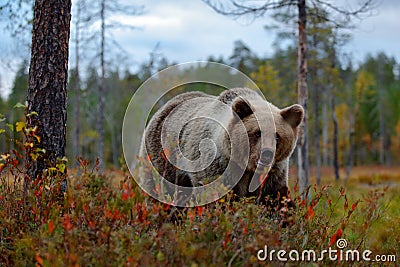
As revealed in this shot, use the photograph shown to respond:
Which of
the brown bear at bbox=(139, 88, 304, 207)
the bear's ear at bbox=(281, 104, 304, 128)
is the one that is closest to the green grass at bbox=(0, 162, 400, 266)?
the brown bear at bbox=(139, 88, 304, 207)

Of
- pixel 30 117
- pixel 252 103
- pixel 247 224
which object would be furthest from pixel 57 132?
pixel 247 224

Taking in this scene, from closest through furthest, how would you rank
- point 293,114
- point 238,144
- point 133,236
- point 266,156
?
point 133,236
point 266,156
point 238,144
point 293,114

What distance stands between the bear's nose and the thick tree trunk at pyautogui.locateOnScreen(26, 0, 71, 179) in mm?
2394

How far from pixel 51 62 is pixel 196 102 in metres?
2.20

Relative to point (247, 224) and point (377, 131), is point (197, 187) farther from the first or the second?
point (377, 131)

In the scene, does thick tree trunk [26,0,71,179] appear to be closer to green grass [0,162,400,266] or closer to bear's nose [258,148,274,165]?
green grass [0,162,400,266]

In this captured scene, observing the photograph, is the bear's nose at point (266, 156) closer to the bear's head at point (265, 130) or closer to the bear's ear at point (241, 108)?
the bear's head at point (265, 130)

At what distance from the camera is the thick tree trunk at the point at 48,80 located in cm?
526

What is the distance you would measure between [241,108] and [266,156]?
0.62 m

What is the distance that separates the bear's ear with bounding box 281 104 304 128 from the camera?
5.16 meters

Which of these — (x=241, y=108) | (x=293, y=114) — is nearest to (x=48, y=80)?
(x=241, y=108)

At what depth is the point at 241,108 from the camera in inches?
199

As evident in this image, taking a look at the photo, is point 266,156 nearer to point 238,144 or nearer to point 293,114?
point 238,144

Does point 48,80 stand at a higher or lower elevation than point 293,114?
higher
